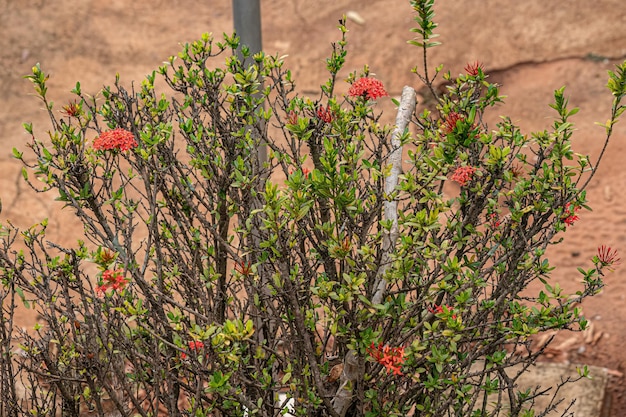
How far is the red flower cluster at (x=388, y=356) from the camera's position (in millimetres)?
2078

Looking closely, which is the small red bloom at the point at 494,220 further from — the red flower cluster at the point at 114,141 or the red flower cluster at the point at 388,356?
the red flower cluster at the point at 114,141

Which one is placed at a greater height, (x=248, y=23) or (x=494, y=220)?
(x=248, y=23)

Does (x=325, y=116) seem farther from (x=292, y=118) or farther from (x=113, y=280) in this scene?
(x=113, y=280)

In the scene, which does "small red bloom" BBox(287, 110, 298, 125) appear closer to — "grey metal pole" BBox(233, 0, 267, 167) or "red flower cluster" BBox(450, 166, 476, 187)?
"red flower cluster" BBox(450, 166, 476, 187)

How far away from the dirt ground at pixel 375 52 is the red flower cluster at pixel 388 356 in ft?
9.80

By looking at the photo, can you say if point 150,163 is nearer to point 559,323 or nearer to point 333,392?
point 333,392

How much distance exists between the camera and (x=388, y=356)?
209cm

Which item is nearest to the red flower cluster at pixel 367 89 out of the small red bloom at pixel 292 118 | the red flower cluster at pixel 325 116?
the red flower cluster at pixel 325 116

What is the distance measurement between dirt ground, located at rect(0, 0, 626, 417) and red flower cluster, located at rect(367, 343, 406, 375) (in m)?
2.99

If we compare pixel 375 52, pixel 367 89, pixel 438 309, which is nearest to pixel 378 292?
pixel 438 309

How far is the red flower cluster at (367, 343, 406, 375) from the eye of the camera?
208cm

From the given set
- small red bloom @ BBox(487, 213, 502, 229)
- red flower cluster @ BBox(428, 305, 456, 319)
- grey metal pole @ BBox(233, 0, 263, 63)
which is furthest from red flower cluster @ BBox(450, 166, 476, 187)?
grey metal pole @ BBox(233, 0, 263, 63)

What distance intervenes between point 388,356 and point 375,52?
18.6 ft

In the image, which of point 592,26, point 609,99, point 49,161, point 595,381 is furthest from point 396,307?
A: point 592,26
